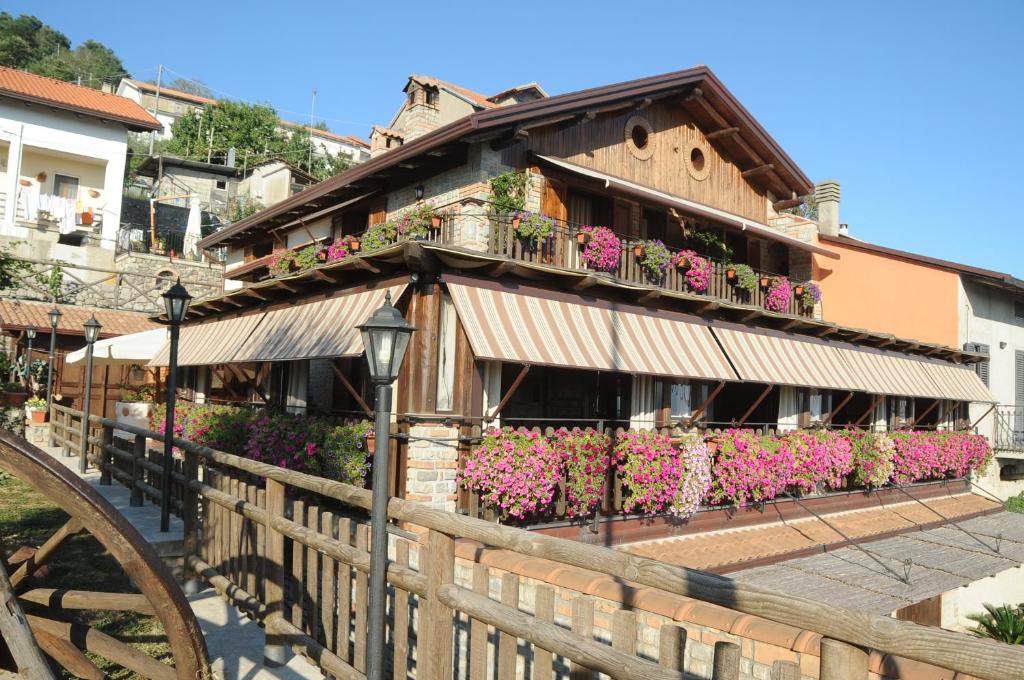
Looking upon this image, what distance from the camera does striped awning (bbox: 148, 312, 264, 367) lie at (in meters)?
13.9

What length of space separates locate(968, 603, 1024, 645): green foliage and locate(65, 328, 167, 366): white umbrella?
1827 cm

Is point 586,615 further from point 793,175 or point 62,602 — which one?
point 793,175

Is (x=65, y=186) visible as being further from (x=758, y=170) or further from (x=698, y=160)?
(x=758, y=170)

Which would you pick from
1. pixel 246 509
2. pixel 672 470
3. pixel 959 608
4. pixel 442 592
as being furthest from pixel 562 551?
pixel 959 608

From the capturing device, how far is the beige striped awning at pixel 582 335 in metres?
9.73

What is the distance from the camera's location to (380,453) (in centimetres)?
403

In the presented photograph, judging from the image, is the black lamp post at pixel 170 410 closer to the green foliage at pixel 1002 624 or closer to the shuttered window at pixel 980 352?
the green foliage at pixel 1002 624

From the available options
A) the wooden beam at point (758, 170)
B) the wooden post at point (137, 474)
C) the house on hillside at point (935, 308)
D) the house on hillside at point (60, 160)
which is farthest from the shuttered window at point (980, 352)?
the house on hillside at point (60, 160)

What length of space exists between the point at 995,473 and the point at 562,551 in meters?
25.6

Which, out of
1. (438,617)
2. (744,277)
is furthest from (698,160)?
(438,617)

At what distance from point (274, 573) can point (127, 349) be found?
14559 millimetres

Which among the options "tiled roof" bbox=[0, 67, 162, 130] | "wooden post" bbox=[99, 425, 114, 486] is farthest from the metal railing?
"tiled roof" bbox=[0, 67, 162, 130]

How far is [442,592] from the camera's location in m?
3.53

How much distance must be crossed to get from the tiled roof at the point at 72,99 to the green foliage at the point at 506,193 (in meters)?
24.0
